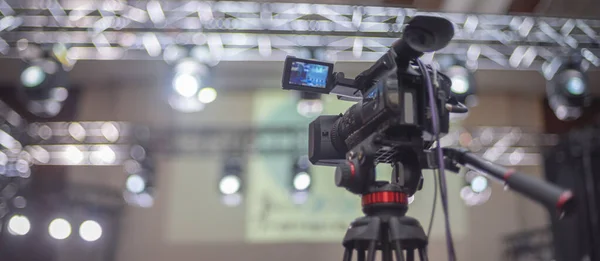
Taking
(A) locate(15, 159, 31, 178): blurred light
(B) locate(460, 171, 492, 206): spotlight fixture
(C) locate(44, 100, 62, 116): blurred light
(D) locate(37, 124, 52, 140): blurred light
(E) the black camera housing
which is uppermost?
(D) locate(37, 124, 52, 140): blurred light

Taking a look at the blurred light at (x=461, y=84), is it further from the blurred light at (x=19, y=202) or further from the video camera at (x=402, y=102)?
the blurred light at (x=19, y=202)

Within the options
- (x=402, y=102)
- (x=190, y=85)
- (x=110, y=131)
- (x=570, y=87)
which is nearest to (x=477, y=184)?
(x=570, y=87)

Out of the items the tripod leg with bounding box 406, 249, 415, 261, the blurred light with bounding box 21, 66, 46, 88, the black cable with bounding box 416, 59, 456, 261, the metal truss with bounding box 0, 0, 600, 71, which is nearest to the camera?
the black cable with bounding box 416, 59, 456, 261

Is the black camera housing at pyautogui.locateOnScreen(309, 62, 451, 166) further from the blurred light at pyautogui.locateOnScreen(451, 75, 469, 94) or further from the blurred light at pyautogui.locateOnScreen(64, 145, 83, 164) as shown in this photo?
the blurred light at pyautogui.locateOnScreen(64, 145, 83, 164)

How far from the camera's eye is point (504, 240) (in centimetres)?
410

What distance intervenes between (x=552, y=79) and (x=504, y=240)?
1.58 m

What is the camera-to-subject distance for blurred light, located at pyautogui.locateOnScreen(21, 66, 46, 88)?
111 inches

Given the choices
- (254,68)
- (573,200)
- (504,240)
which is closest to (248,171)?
(254,68)

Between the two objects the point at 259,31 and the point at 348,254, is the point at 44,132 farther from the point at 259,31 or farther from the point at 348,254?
the point at 348,254

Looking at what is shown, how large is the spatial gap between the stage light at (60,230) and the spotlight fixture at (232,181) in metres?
1.27

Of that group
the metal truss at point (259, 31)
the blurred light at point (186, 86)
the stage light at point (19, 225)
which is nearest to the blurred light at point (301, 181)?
the metal truss at point (259, 31)

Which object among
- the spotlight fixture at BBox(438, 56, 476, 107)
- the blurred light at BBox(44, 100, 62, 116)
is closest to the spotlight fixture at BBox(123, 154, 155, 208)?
the blurred light at BBox(44, 100, 62, 116)

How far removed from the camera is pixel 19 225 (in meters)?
4.04

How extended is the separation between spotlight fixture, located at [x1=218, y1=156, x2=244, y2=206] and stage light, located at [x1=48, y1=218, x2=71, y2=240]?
1.27 meters
